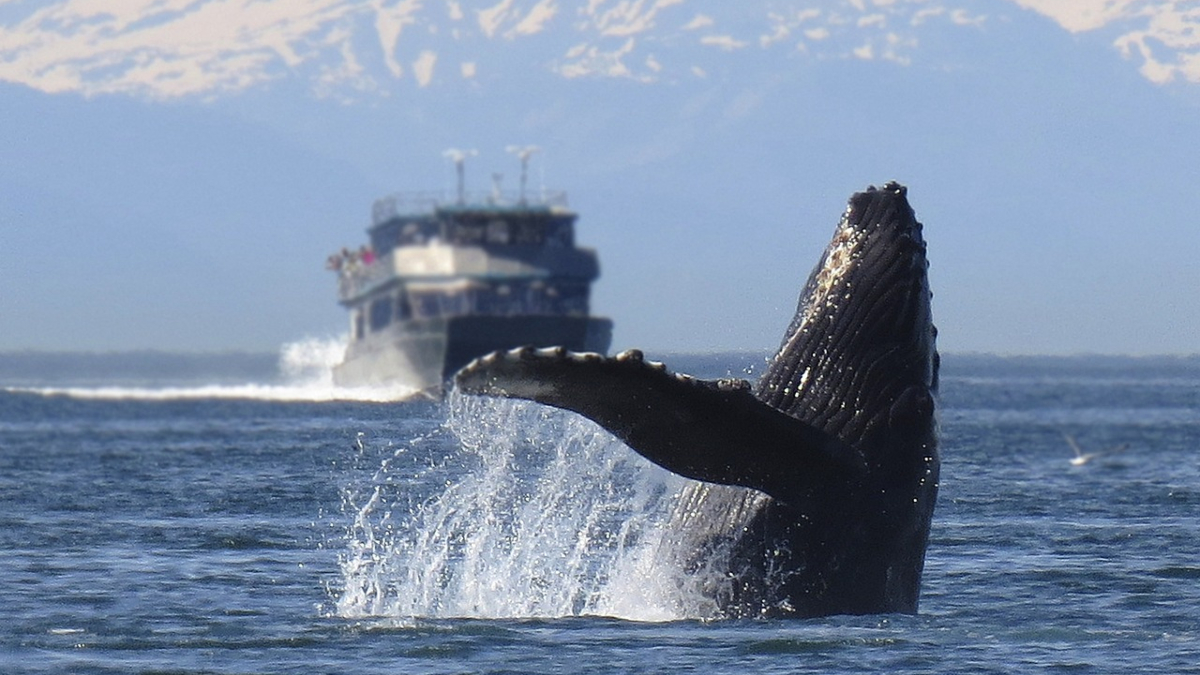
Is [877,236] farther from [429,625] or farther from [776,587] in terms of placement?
[429,625]

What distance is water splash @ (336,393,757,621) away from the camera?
12508 mm

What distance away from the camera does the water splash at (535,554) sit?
12.5 meters

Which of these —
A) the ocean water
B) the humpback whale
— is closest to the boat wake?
the ocean water

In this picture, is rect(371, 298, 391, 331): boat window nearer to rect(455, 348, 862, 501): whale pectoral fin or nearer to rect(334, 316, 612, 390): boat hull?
rect(334, 316, 612, 390): boat hull

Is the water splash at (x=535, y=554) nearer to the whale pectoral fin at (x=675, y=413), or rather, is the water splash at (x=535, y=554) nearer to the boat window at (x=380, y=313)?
the whale pectoral fin at (x=675, y=413)

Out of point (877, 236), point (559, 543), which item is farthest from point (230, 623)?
point (877, 236)

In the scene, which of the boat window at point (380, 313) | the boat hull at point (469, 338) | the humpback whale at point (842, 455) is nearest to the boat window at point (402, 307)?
the boat hull at point (469, 338)

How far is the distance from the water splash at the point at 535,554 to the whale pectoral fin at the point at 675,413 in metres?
0.76

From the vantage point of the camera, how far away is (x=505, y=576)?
50.9ft

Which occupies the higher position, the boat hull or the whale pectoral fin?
the boat hull

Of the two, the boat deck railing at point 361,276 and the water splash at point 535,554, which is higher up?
the boat deck railing at point 361,276

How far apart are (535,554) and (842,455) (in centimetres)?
593

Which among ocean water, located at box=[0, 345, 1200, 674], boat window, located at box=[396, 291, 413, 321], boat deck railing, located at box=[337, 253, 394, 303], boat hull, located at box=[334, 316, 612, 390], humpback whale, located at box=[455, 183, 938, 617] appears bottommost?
ocean water, located at box=[0, 345, 1200, 674]

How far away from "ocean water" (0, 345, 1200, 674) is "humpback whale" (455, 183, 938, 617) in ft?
1.03
